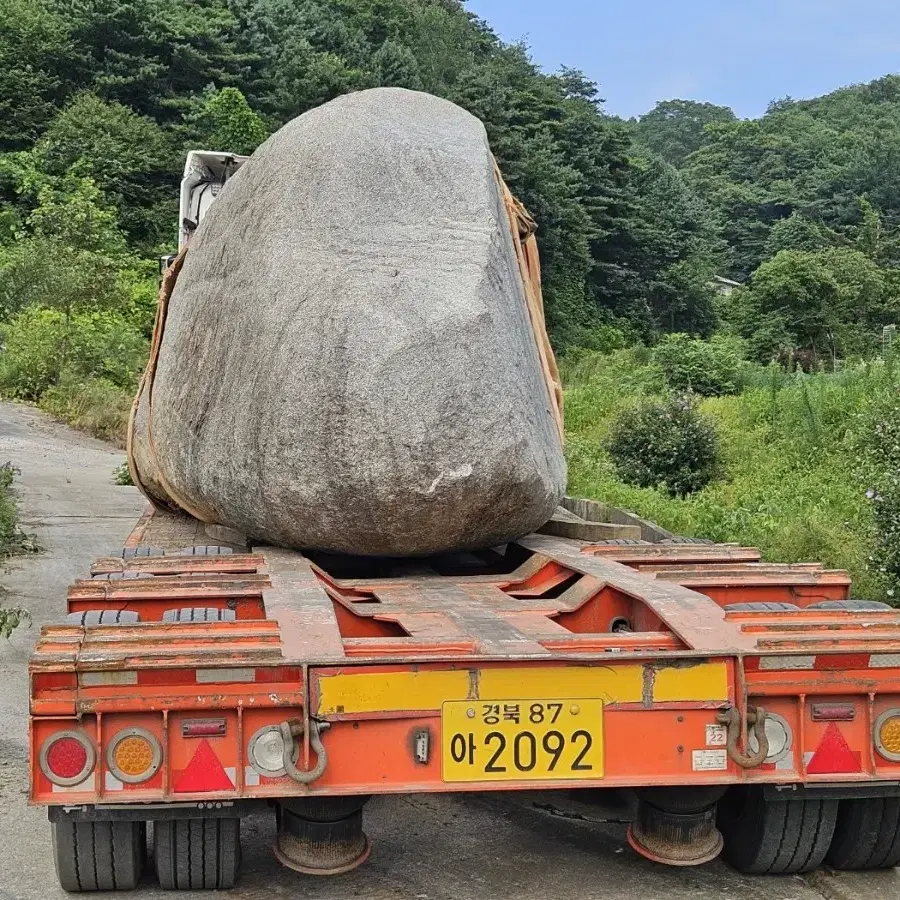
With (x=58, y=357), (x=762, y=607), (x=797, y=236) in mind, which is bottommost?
(x=762, y=607)

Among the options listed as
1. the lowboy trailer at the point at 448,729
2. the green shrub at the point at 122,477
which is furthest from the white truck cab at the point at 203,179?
the green shrub at the point at 122,477

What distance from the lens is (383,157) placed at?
4551mm

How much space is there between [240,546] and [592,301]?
113 feet

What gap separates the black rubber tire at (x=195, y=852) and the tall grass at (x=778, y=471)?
457 cm

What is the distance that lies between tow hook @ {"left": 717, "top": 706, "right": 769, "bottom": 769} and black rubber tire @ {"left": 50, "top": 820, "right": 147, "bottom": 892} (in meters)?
1.46

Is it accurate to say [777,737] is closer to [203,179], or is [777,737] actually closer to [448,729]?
[448,729]

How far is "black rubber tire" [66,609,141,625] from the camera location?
322cm

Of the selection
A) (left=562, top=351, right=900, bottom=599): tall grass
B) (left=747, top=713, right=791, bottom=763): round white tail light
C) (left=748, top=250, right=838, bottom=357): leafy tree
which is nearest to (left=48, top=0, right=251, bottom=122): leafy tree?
(left=748, top=250, right=838, bottom=357): leafy tree

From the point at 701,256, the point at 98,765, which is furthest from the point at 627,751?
the point at 701,256

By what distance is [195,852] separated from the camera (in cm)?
303

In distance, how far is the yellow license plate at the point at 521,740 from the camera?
277 cm

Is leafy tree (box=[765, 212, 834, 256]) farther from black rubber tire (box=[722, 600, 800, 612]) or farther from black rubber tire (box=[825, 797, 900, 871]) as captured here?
black rubber tire (box=[825, 797, 900, 871])

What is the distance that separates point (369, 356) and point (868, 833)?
2066mm

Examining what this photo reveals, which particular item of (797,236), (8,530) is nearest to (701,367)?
(8,530)
